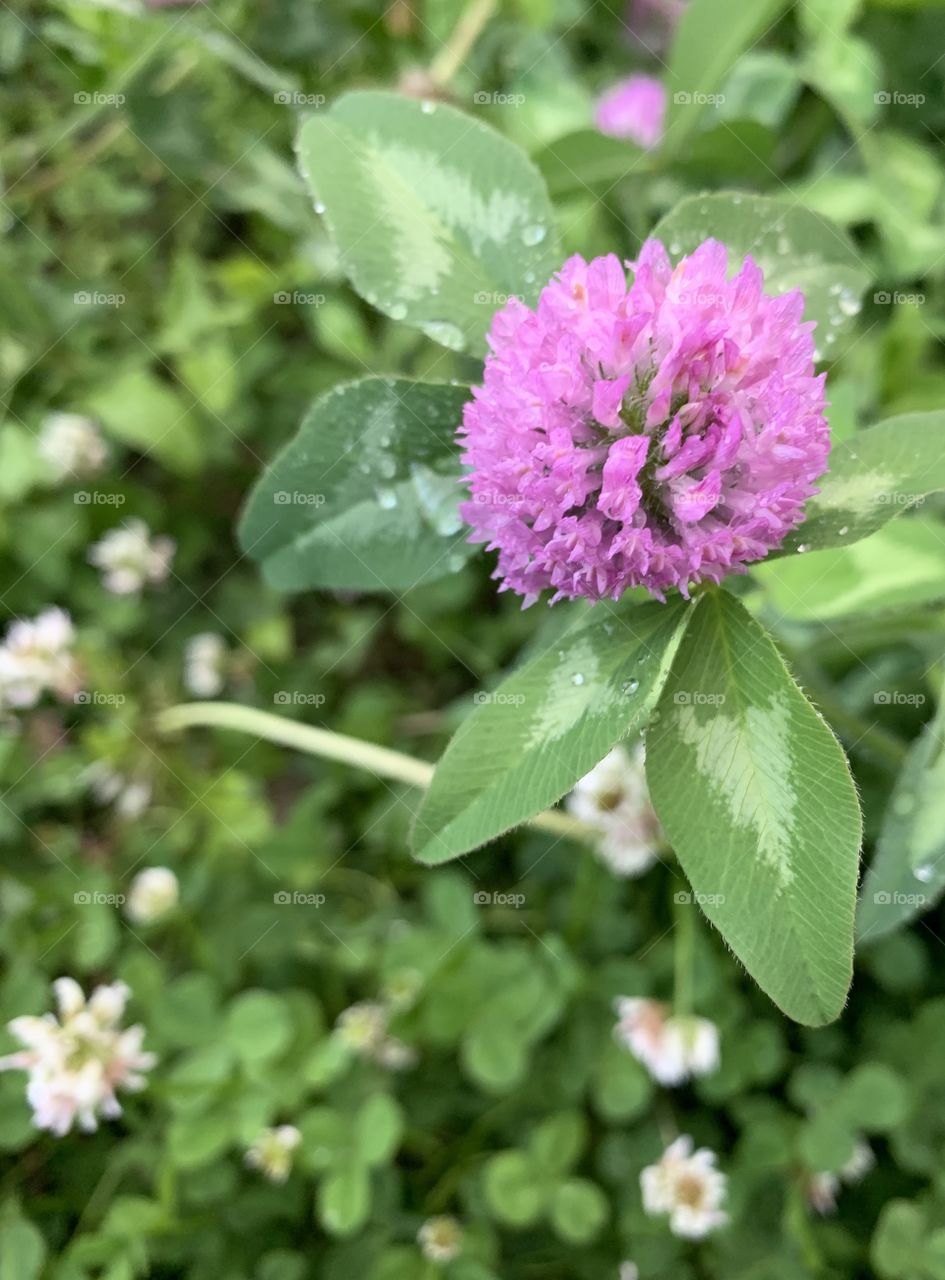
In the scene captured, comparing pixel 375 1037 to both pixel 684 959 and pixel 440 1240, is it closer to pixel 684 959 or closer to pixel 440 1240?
pixel 440 1240

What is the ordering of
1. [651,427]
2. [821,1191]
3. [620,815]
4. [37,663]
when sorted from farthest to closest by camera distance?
[37,663] → [620,815] → [821,1191] → [651,427]

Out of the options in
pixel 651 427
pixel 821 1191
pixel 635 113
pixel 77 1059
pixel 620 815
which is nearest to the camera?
pixel 651 427

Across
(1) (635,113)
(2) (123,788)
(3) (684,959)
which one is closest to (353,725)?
(2) (123,788)

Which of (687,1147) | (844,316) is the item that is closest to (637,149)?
(844,316)

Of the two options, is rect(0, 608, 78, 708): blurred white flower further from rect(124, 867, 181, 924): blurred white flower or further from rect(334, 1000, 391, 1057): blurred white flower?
rect(334, 1000, 391, 1057): blurred white flower

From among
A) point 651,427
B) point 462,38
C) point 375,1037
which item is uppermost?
point 462,38

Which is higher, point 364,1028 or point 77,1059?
point 77,1059

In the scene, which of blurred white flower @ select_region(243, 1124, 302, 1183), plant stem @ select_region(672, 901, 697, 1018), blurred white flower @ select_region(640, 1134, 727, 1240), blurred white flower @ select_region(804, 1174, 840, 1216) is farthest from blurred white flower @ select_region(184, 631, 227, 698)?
blurred white flower @ select_region(804, 1174, 840, 1216)
